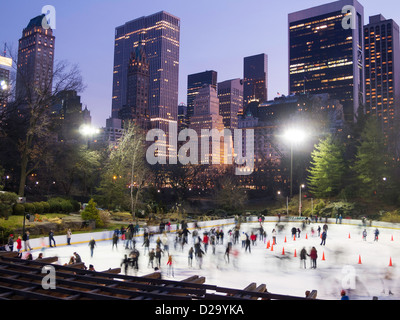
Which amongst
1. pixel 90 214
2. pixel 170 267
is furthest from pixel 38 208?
pixel 170 267

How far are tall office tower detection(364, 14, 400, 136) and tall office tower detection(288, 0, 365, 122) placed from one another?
27.6 meters

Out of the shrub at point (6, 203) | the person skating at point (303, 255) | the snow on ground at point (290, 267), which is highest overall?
the shrub at point (6, 203)

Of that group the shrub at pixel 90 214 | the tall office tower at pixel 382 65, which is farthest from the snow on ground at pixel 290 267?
the tall office tower at pixel 382 65

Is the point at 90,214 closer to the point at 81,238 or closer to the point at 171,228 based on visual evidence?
the point at 81,238

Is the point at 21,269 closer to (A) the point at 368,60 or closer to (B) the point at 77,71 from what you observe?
(B) the point at 77,71

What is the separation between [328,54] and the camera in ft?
540

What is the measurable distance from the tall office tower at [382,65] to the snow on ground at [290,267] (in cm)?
19017

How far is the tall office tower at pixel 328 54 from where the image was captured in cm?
15800

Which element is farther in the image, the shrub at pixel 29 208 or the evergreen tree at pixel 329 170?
the evergreen tree at pixel 329 170

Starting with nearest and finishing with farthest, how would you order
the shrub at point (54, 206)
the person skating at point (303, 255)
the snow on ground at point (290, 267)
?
the snow on ground at point (290, 267) < the person skating at point (303, 255) < the shrub at point (54, 206)

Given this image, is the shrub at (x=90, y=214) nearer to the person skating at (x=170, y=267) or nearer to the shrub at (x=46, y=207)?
the shrub at (x=46, y=207)

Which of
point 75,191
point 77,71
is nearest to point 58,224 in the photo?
point 77,71

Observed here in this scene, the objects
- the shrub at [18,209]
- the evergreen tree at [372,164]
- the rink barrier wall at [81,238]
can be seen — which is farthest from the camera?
the evergreen tree at [372,164]
